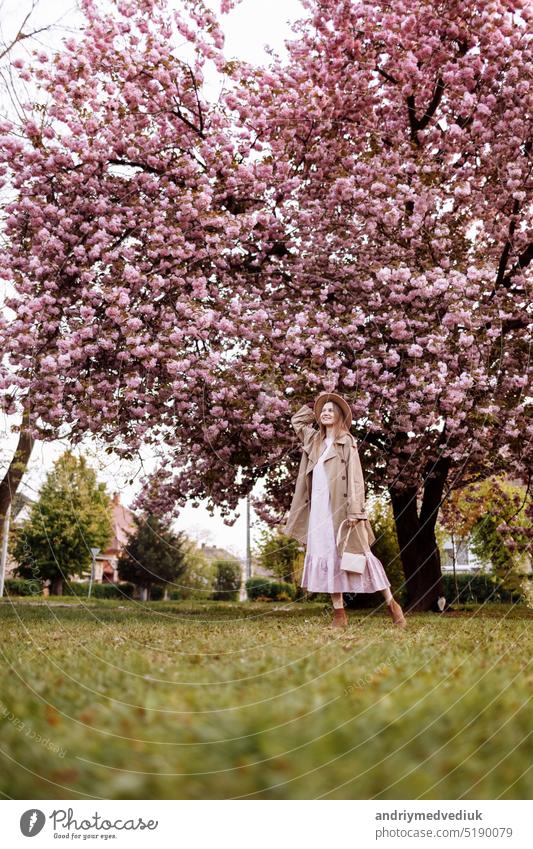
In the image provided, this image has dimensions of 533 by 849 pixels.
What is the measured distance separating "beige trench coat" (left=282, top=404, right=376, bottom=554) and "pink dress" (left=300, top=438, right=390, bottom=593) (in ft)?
0.23

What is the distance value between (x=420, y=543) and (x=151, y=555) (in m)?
4.90

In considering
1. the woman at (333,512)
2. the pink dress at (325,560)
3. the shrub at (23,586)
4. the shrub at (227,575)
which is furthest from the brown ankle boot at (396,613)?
the shrub at (227,575)

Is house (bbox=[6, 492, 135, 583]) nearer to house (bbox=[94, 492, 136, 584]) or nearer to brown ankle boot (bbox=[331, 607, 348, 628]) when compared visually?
house (bbox=[94, 492, 136, 584])

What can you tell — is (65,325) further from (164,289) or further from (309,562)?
(309,562)

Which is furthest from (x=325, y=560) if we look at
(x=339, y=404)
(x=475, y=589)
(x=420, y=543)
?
(x=475, y=589)

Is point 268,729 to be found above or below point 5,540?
below

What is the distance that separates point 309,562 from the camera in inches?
305

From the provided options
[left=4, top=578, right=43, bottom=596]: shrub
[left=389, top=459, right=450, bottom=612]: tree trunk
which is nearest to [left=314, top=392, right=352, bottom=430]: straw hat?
[left=4, top=578, right=43, bottom=596]: shrub

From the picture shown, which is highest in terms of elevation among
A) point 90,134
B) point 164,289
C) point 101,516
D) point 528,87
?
point 528,87

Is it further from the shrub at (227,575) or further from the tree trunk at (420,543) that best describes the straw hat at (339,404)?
the tree trunk at (420,543)

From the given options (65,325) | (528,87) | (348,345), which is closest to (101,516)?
(65,325)

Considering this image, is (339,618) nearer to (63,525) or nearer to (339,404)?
(339,404)

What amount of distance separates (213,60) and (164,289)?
164 inches

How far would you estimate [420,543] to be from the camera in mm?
14086
